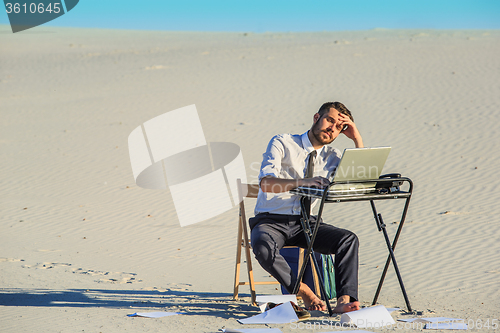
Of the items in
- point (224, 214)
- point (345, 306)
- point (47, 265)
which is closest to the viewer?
point (345, 306)

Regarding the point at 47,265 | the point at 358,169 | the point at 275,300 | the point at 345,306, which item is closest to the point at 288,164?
the point at 358,169

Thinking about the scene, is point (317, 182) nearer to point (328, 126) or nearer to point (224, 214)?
point (328, 126)

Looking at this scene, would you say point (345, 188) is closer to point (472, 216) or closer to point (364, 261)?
point (364, 261)

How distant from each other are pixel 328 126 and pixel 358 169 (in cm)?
→ 63

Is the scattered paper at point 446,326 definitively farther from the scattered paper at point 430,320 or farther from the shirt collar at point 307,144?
the shirt collar at point 307,144

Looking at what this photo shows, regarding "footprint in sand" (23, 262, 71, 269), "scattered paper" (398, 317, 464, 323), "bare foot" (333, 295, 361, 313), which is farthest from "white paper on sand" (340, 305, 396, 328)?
"footprint in sand" (23, 262, 71, 269)

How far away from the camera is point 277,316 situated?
11.9ft

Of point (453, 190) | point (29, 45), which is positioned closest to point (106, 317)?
point (453, 190)

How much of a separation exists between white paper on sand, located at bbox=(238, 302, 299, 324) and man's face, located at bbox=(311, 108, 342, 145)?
1.26 metres

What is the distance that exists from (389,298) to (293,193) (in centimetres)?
149

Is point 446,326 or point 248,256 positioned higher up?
point 248,256

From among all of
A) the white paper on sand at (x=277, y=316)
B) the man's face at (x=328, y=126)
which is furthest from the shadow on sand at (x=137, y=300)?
the man's face at (x=328, y=126)

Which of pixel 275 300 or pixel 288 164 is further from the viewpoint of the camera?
pixel 288 164

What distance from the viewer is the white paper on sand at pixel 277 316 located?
11.7 ft
